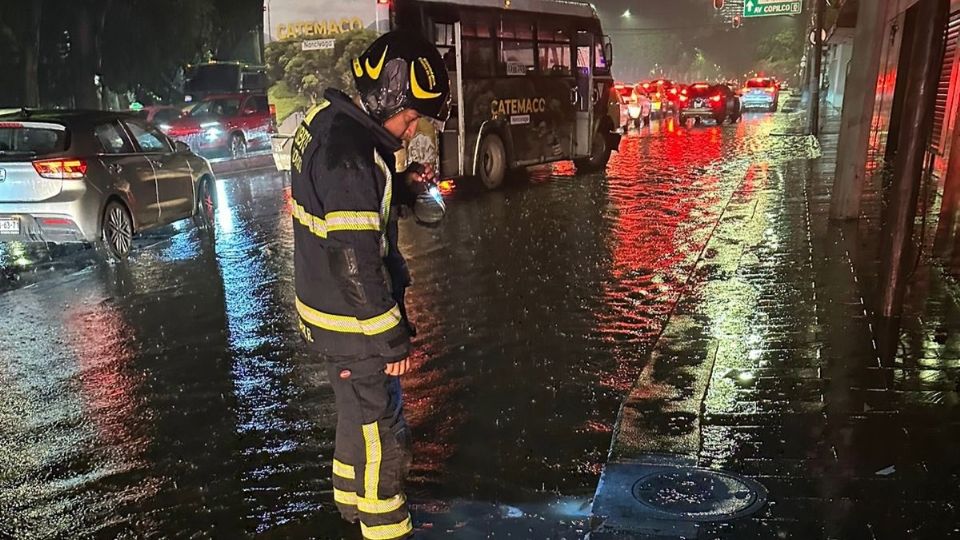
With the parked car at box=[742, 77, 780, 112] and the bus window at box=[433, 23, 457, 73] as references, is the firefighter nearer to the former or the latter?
the bus window at box=[433, 23, 457, 73]

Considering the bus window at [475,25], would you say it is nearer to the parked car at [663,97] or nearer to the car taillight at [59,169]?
the car taillight at [59,169]

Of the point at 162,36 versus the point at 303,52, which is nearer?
the point at 303,52

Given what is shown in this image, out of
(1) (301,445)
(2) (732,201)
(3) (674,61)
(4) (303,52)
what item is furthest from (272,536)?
(3) (674,61)

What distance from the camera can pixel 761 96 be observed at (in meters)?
40.4

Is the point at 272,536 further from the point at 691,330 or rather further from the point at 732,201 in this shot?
the point at 732,201

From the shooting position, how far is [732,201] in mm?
12016

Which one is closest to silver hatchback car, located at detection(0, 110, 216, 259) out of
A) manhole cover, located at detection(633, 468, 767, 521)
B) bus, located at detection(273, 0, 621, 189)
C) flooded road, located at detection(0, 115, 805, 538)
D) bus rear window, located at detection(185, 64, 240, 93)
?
flooded road, located at detection(0, 115, 805, 538)

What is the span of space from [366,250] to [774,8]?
2168 inches

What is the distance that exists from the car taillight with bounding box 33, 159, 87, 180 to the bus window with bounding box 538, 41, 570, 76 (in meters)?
9.19

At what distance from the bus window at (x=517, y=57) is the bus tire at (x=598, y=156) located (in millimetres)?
2795

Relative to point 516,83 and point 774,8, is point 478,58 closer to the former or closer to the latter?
point 516,83

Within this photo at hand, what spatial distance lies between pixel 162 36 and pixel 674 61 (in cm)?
8239

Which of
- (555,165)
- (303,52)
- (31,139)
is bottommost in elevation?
(555,165)

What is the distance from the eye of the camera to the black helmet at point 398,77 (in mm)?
3072
